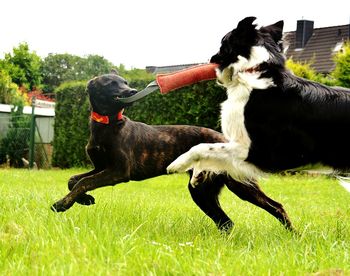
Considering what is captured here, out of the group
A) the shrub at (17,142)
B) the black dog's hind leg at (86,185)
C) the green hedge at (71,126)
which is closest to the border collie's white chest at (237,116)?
the black dog's hind leg at (86,185)

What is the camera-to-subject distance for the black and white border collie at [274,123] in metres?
4.16

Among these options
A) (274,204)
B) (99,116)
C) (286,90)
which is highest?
(286,90)

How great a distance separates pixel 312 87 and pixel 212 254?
1.70 m

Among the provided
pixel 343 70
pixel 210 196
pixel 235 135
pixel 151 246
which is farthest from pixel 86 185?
pixel 343 70

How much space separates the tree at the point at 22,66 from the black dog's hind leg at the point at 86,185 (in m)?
47.6

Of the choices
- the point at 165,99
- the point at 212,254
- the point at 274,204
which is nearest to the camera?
the point at 212,254

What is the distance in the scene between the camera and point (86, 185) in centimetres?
476

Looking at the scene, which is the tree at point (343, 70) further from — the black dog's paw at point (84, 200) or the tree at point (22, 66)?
the tree at point (22, 66)

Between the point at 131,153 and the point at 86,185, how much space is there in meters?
0.81

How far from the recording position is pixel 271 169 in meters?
4.24

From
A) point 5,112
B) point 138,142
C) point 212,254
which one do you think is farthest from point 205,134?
point 5,112

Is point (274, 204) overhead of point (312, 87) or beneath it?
beneath

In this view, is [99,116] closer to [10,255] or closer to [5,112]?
[10,255]

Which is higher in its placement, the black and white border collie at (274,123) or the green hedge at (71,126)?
the black and white border collie at (274,123)
